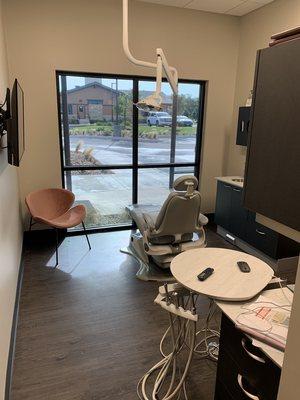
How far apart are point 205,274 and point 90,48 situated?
3329mm

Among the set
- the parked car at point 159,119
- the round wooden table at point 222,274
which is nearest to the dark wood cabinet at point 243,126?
the parked car at point 159,119

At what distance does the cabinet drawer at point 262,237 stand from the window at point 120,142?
1.51 m

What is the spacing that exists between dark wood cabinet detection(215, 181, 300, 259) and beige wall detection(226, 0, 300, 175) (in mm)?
618

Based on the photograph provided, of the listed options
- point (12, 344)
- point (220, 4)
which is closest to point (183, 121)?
point (220, 4)

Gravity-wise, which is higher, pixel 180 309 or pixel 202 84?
pixel 202 84

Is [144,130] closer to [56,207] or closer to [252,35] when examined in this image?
[56,207]

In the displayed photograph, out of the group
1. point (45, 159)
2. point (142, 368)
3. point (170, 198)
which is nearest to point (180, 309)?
point (142, 368)

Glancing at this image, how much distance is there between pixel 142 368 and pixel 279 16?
409cm

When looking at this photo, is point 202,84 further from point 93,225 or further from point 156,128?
point 93,225

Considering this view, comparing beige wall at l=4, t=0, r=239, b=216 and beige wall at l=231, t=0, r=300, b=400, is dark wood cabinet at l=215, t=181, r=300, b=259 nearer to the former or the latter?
beige wall at l=231, t=0, r=300, b=400

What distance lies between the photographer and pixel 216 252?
75.8 inches

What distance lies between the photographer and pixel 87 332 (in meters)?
2.39

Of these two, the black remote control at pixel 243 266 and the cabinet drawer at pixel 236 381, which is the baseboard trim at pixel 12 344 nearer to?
the cabinet drawer at pixel 236 381

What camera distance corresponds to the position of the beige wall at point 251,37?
11.6ft
